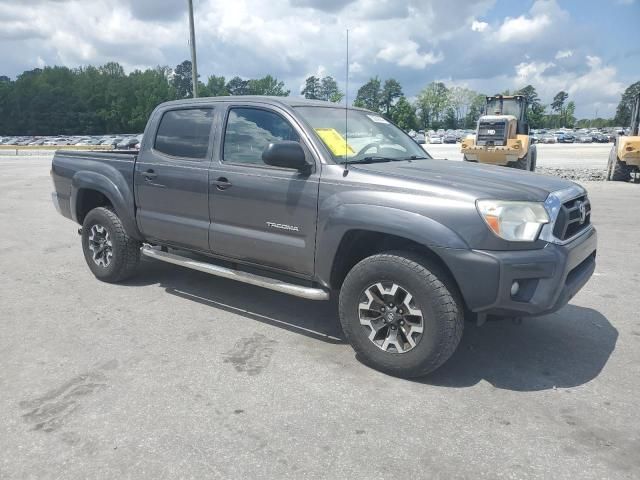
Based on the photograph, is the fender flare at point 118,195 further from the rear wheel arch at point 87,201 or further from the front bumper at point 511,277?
the front bumper at point 511,277

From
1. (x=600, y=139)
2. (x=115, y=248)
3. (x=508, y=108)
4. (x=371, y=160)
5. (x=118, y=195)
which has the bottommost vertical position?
(x=600, y=139)

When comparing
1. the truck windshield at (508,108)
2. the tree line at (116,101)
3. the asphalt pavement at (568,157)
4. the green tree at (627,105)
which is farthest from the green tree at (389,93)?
the truck windshield at (508,108)

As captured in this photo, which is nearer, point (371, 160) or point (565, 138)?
point (371, 160)

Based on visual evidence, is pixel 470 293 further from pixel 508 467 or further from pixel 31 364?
pixel 31 364

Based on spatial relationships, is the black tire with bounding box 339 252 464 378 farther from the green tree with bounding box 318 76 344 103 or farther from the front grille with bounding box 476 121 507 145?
the front grille with bounding box 476 121 507 145

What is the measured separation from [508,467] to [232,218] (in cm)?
276

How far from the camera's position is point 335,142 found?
4.12 meters

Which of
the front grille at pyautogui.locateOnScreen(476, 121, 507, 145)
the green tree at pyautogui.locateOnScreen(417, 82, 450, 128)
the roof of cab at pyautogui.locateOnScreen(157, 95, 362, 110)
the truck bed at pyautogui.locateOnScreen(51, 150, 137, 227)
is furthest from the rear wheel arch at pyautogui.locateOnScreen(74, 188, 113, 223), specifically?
the green tree at pyautogui.locateOnScreen(417, 82, 450, 128)

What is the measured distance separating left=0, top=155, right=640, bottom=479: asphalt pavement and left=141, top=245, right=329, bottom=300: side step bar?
422 millimetres

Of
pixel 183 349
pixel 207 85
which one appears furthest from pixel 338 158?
pixel 207 85

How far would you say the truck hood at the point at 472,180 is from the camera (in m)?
3.36

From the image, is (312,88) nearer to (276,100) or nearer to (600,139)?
(600,139)

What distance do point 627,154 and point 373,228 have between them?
14451mm

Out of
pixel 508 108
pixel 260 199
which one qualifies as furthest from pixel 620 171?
pixel 260 199
